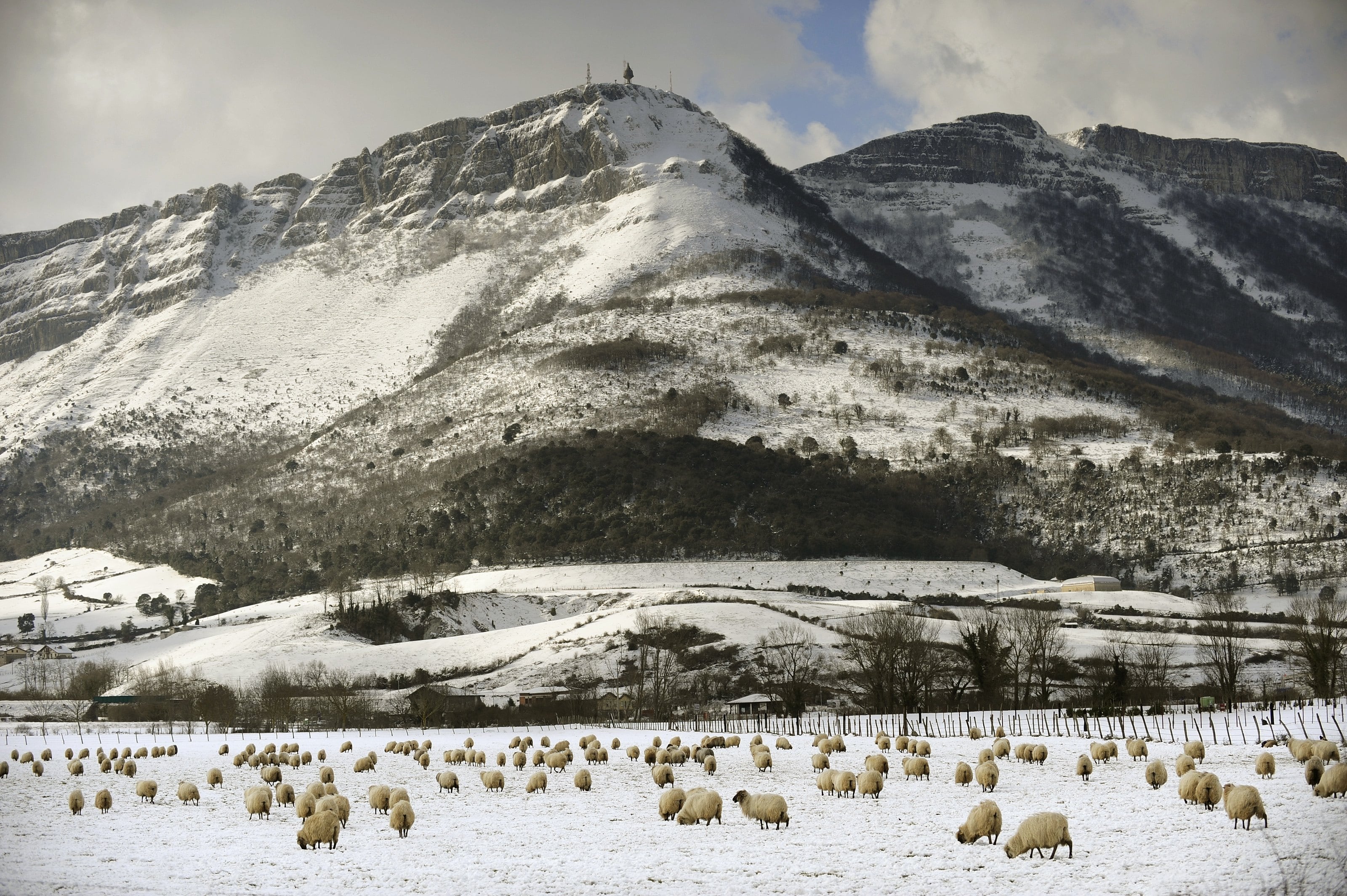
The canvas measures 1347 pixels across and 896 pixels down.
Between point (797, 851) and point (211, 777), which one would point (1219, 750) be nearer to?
point (797, 851)

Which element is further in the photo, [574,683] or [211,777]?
[574,683]

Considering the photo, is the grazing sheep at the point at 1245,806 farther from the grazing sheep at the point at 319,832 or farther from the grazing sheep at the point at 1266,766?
the grazing sheep at the point at 319,832

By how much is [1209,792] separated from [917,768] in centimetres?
1242

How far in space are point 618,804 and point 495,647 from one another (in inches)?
3576

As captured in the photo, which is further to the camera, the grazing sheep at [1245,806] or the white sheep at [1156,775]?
the white sheep at [1156,775]

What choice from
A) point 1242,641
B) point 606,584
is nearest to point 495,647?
point 606,584

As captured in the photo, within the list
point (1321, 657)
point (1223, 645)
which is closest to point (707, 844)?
point (1321, 657)

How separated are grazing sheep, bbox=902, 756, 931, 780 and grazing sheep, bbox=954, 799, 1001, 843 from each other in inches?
522

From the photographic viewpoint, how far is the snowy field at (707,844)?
26141 mm

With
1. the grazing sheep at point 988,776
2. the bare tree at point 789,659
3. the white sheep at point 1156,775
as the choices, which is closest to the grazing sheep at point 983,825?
the grazing sheep at point 988,776

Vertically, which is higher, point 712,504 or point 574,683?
point 712,504

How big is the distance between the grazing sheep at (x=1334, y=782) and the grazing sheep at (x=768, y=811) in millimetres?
14765

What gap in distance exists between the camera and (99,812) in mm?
39844

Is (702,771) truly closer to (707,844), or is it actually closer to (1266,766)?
(707,844)
